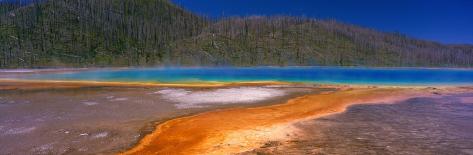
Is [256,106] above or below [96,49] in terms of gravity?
below

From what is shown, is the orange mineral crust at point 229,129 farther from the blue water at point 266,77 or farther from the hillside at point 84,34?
the hillside at point 84,34

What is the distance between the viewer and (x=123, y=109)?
13977mm

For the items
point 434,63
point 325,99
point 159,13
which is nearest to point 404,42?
point 434,63

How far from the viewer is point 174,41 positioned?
347 feet

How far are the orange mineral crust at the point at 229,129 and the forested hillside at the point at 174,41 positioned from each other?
62640 millimetres

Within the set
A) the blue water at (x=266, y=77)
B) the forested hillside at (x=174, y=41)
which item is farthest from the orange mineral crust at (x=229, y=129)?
the forested hillside at (x=174, y=41)

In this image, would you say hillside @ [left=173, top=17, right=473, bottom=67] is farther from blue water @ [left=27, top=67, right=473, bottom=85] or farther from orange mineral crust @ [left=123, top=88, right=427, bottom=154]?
orange mineral crust @ [left=123, top=88, right=427, bottom=154]

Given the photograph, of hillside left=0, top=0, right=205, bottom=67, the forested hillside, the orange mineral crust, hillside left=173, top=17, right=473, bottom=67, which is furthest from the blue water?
hillside left=173, top=17, right=473, bottom=67

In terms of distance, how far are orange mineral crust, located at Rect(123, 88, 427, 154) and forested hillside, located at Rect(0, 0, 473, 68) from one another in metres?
62.6

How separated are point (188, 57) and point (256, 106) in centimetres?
7362

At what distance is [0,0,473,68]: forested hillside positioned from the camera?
80.5m

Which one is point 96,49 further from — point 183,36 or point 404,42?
point 404,42

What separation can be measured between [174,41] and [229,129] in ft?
319

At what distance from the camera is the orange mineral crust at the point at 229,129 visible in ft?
27.7
